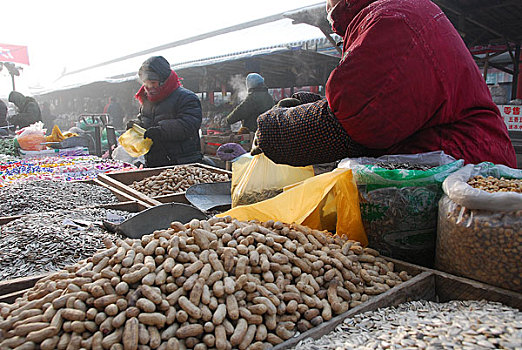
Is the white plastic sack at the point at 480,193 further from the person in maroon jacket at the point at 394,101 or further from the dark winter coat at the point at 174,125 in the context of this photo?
the dark winter coat at the point at 174,125

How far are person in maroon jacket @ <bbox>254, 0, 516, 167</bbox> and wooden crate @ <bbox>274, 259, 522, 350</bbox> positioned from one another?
18.8 inches

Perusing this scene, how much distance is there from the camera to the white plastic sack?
41.9 inches

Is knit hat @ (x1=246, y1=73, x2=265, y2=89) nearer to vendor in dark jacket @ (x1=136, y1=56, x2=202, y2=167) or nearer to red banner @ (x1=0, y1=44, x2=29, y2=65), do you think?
vendor in dark jacket @ (x1=136, y1=56, x2=202, y2=167)

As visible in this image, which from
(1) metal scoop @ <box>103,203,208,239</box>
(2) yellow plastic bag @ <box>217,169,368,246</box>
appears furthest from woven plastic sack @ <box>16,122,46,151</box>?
(2) yellow plastic bag @ <box>217,169,368,246</box>

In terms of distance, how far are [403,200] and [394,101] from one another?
35 cm

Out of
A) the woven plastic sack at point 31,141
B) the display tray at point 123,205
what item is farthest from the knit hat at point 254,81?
the display tray at point 123,205

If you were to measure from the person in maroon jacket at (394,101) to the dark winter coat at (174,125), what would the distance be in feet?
8.46

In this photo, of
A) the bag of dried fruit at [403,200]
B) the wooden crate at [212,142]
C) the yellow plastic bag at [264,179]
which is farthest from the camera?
the wooden crate at [212,142]

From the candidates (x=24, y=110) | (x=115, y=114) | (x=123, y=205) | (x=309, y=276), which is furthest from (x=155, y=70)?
(x=115, y=114)

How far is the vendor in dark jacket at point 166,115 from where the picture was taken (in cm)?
399

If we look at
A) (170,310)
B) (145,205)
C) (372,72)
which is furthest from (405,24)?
(145,205)

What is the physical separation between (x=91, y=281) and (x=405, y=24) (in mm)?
1267

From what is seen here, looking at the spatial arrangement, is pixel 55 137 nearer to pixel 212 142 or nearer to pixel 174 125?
pixel 212 142

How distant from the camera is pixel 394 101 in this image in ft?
4.25
